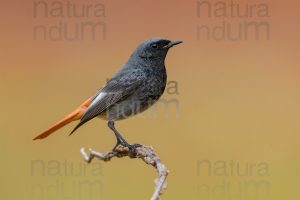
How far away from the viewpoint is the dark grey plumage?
2.66 meters

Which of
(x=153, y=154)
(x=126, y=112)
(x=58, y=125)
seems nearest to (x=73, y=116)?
(x=58, y=125)

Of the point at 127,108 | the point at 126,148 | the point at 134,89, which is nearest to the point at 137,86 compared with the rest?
the point at 134,89

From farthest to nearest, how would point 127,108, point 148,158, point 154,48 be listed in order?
point 127,108 < point 154,48 < point 148,158

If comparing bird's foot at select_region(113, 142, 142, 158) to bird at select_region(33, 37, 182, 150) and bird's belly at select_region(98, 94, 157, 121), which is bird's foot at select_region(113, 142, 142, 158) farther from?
bird's belly at select_region(98, 94, 157, 121)

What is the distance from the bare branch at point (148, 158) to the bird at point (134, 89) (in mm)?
75

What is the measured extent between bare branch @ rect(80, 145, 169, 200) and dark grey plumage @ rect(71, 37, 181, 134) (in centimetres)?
19

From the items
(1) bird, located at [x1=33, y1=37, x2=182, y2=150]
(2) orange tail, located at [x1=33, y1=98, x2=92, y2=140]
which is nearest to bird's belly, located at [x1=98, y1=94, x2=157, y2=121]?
(1) bird, located at [x1=33, y1=37, x2=182, y2=150]

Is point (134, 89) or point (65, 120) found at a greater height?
point (134, 89)

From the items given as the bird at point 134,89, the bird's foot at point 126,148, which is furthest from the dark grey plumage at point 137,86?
the bird's foot at point 126,148

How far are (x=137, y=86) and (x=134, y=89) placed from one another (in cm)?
2

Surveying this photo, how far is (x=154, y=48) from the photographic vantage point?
8.66 ft

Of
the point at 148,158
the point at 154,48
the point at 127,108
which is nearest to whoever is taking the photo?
the point at 148,158

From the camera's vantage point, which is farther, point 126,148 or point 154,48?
point 126,148

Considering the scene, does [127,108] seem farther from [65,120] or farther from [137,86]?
[65,120]
